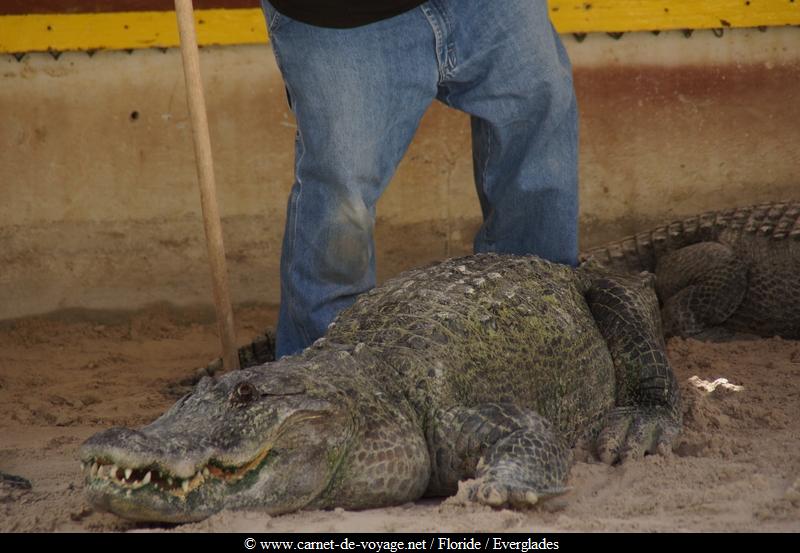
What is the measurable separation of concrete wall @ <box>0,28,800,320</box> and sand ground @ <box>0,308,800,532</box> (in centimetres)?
30

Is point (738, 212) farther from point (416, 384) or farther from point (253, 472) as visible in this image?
point (253, 472)

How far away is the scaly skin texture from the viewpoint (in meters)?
5.34

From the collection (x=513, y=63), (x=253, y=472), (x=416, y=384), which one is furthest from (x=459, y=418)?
(x=513, y=63)

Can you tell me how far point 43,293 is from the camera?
587 cm

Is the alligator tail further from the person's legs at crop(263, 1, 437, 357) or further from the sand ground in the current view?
the person's legs at crop(263, 1, 437, 357)

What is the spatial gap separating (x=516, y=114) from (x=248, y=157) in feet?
7.07

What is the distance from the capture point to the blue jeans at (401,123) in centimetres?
385

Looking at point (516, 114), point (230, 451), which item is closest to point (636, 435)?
point (516, 114)

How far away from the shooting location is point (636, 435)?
361 cm

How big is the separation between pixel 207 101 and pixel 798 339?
129 inches

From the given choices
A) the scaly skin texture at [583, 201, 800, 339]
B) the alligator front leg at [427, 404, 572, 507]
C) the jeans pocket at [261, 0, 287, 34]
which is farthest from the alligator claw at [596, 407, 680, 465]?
the jeans pocket at [261, 0, 287, 34]

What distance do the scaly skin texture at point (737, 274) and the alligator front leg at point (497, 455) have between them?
2.40 meters

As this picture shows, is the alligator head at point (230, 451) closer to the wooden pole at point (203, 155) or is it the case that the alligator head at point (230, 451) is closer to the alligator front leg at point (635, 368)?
the alligator front leg at point (635, 368)

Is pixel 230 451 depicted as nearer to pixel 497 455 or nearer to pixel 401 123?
pixel 497 455
